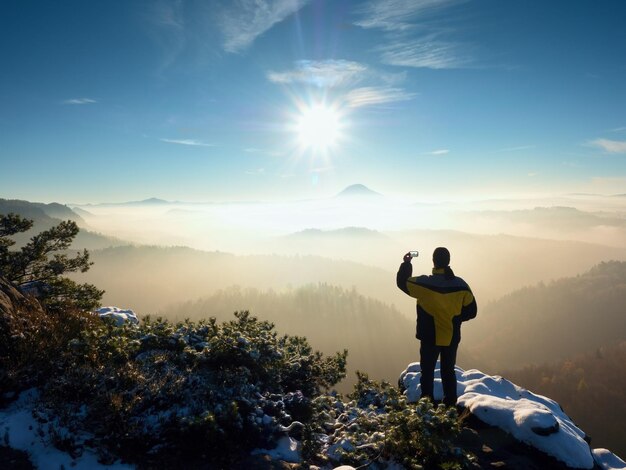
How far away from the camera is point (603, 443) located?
367ft

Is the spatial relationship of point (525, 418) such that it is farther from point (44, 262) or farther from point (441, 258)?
point (44, 262)

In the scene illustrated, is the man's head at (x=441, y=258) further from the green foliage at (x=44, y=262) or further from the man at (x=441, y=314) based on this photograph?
the green foliage at (x=44, y=262)

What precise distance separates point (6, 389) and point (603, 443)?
159 meters

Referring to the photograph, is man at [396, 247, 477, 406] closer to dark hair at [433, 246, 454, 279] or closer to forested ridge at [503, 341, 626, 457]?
dark hair at [433, 246, 454, 279]

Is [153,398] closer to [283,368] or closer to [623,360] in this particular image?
[283,368]

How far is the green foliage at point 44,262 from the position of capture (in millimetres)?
14609

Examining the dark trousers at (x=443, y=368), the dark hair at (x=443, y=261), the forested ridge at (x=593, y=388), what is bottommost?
the forested ridge at (x=593, y=388)

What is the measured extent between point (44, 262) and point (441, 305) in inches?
719

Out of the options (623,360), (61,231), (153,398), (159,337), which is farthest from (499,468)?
(623,360)

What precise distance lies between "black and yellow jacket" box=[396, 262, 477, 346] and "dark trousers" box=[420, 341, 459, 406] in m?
0.19

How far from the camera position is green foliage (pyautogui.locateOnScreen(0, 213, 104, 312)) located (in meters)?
14.6

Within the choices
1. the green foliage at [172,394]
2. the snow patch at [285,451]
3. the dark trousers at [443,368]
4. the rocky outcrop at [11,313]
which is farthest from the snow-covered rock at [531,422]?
the rocky outcrop at [11,313]

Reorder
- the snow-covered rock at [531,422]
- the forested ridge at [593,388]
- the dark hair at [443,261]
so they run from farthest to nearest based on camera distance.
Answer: the forested ridge at [593,388] → the dark hair at [443,261] → the snow-covered rock at [531,422]

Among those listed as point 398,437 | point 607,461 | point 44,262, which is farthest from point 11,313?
point 607,461
